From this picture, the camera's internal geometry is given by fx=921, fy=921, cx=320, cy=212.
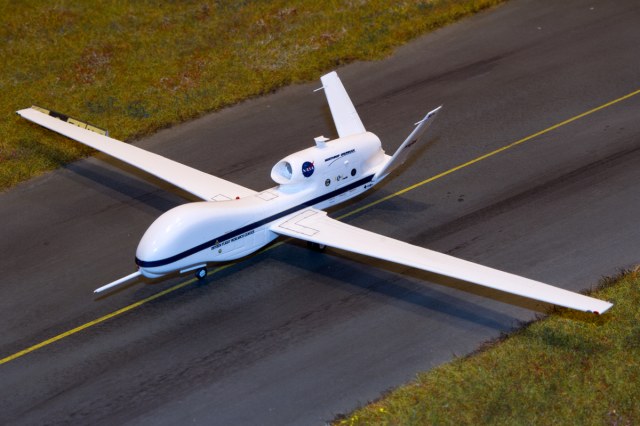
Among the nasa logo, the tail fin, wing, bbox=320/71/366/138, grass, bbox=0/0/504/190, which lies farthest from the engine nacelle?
grass, bbox=0/0/504/190

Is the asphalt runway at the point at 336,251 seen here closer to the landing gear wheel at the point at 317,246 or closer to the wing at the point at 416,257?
the landing gear wheel at the point at 317,246

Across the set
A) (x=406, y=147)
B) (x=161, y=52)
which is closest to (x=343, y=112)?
(x=406, y=147)

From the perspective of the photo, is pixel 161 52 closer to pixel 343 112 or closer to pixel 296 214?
pixel 343 112

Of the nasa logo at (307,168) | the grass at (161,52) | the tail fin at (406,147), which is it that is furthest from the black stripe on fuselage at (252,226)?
the grass at (161,52)

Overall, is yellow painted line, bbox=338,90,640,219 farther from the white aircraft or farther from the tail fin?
the tail fin

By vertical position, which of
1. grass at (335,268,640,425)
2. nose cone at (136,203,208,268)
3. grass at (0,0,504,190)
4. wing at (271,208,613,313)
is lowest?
grass at (335,268,640,425)
